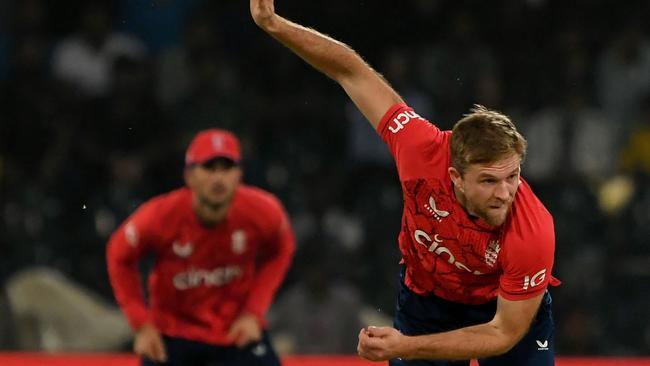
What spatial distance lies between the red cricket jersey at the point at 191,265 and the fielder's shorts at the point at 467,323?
37.1 inches

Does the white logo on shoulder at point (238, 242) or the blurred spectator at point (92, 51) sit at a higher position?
the blurred spectator at point (92, 51)

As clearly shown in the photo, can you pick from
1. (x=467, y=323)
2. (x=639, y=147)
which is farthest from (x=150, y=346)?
(x=639, y=147)

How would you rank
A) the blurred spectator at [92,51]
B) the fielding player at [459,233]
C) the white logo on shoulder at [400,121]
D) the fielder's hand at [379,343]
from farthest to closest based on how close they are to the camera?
the blurred spectator at [92,51] → the white logo on shoulder at [400,121] → the fielding player at [459,233] → the fielder's hand at [379,343]

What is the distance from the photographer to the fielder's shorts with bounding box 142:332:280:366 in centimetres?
470

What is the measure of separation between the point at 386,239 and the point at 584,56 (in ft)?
5.56

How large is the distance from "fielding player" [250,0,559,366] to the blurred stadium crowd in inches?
112

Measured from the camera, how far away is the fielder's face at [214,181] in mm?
4801

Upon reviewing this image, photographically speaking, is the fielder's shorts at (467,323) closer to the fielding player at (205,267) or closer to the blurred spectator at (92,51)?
the fielding player at (205,267)

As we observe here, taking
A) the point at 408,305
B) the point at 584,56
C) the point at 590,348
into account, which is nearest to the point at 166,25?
the point at 584,56

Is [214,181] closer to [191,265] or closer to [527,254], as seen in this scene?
[191,265]

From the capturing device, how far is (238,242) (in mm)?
4887

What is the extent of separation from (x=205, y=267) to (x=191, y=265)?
54 mm

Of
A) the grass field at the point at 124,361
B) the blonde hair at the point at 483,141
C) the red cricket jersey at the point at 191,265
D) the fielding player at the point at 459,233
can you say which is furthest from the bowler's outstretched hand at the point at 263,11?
the grass field at the point at 124,361

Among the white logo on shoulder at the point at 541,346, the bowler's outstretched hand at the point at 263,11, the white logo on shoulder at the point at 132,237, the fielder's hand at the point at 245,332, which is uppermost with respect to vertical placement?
the bowler's outstretched hand at the point at 263,11
